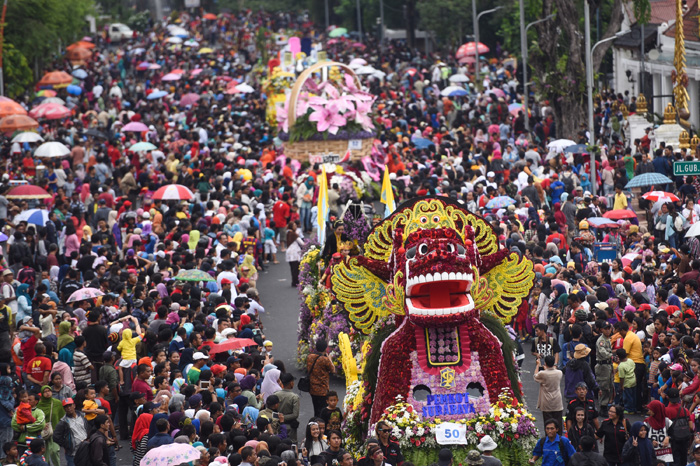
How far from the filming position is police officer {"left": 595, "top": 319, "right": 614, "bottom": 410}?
A: 1581 centimetres

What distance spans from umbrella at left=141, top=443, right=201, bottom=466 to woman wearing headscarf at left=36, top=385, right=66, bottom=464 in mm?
2620

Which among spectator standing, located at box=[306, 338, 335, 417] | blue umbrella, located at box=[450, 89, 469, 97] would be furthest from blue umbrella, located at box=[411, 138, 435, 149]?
spectator standing, located at box=[306, 338, 335, 417]

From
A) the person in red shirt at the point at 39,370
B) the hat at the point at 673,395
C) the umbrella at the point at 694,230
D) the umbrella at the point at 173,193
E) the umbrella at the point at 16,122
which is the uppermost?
the umbrella at the point at 16,122

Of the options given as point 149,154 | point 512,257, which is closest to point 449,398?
point 512,257

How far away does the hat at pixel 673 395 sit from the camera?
45.1 feet

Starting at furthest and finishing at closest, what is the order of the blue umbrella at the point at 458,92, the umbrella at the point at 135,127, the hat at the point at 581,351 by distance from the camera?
1. the blue umbrella at the point at 458,92
2. the umbrella at the point at 135,127
3. the hat at the point at 581,351

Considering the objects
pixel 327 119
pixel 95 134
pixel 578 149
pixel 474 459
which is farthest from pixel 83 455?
pixel 95 134

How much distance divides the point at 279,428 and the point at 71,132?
23.9 metres

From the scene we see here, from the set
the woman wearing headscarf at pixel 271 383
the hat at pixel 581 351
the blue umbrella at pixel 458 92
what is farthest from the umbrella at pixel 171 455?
the blue umbrella at pixel 458 92

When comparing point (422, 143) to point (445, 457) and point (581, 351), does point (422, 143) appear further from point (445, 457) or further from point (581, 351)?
point (445, 457)

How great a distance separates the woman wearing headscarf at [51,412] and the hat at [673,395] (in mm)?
6635

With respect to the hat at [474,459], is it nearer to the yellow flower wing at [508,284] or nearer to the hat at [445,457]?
the hat at [445,457]

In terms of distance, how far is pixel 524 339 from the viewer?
19.9 meters

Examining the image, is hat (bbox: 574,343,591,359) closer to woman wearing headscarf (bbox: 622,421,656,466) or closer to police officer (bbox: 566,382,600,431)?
police officer (bbox: 566,382,600,431)
